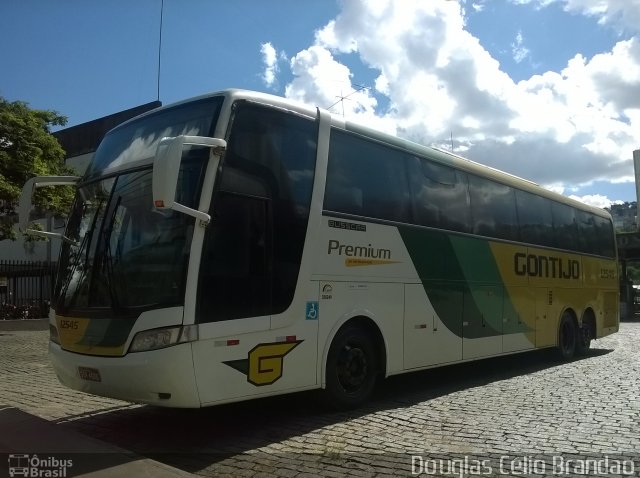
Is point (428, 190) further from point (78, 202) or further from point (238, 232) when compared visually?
point (78, 202)

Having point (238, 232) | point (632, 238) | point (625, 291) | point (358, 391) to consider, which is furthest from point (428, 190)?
point (625, 291)

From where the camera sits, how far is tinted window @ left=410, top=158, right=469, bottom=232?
28.2ft

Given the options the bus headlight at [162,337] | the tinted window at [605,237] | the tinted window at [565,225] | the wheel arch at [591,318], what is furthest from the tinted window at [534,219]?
the bus headlight at [162,337]

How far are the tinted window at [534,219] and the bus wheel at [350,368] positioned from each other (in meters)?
5.25

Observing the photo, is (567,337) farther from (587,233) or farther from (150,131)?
(150,131)

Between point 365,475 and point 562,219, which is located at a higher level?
point 562,219

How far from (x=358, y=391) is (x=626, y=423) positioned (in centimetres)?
304

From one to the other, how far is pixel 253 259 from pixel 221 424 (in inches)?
81.1

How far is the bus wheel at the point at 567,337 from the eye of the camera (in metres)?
13.0

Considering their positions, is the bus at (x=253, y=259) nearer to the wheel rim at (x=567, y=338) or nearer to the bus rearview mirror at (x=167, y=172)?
the bus rearview mirror at (x=167, y=172)

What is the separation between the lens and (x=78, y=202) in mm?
6891

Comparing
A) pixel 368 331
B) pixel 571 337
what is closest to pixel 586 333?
pixel 571 337

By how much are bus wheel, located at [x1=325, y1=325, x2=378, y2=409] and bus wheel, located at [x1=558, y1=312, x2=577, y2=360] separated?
7.04 metres

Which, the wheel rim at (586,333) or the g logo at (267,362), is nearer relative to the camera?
the g logo at (267,362)
